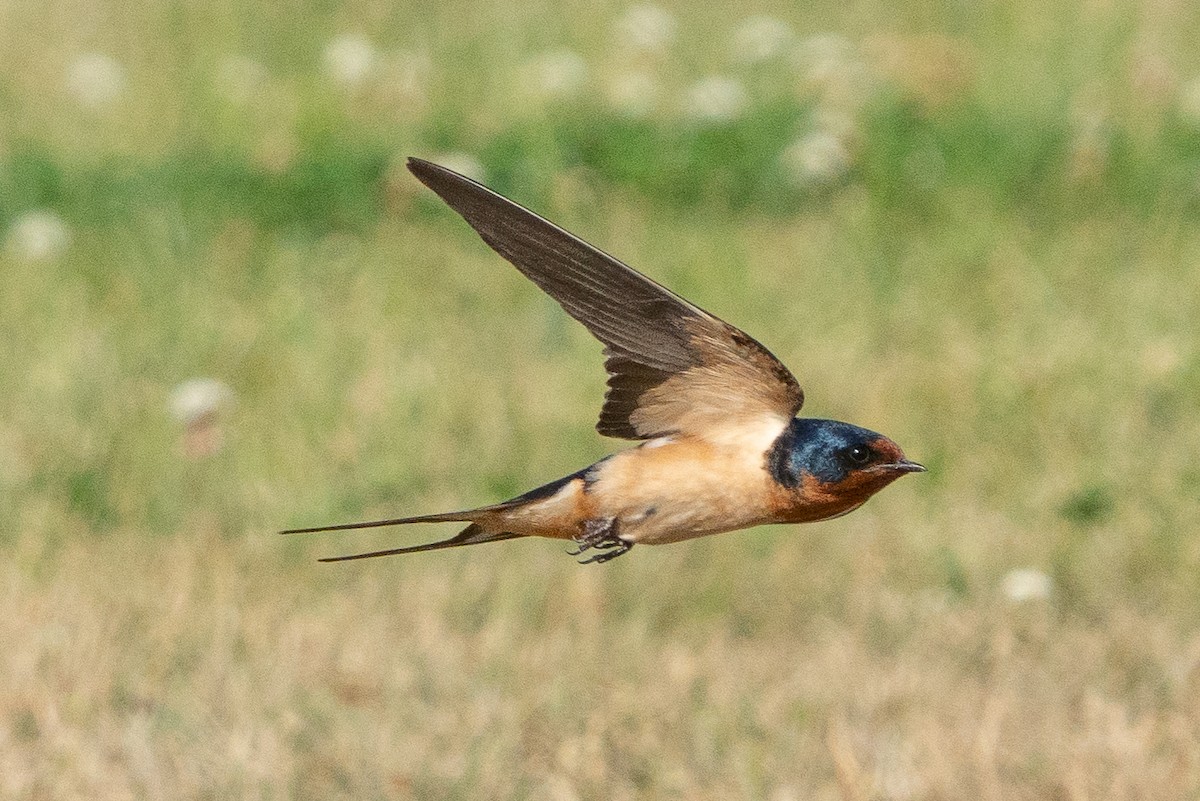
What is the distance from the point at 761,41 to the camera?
769 cm

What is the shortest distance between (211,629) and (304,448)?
88 cm

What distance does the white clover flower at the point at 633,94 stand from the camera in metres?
6.79

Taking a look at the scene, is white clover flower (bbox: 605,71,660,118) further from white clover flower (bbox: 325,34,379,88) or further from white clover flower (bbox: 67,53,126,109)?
white clover flower (bbox: 67,53,126,109)

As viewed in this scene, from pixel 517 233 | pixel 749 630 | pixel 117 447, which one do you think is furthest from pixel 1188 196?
pixel 517 233

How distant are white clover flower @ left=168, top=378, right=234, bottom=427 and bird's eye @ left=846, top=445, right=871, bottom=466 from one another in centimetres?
314

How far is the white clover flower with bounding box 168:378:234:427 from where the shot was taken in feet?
14.3

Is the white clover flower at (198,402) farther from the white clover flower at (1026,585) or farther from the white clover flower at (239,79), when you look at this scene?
the white clover flower at (239,79)

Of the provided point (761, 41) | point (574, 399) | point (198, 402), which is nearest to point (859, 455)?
point (198, 402)

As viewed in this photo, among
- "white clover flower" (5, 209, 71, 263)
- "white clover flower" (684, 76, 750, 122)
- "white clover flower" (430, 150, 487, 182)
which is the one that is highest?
"white clover flower" (684, 76, 750, 122)

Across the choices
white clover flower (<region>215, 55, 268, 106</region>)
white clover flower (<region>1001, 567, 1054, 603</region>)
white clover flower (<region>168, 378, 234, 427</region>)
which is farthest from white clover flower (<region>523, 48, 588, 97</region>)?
white clover flower (<region>1001, 567, 1054, 603</region>)

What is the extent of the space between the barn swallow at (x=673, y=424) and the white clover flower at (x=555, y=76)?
551cm

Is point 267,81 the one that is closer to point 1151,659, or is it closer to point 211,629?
point 211,629

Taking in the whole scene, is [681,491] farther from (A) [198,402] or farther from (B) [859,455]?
(A) [198,402]

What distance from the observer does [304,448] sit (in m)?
4.41
